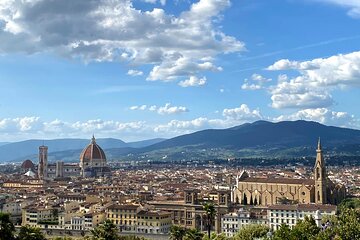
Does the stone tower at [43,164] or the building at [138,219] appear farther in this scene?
the stone tower at [43,164]

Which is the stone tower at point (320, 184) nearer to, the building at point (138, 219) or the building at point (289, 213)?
the building at point (289, 213)

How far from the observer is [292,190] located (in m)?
83.8

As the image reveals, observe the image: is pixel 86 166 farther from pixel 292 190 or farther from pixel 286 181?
pixel 292 190

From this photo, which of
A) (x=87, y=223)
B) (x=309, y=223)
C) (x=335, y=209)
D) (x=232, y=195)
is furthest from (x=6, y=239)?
(x=232, y=195)

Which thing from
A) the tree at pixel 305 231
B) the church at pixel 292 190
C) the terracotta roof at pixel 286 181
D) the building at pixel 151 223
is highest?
the terracotta roof at pixel 286 181

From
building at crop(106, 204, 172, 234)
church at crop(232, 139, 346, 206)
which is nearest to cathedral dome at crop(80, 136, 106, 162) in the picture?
church at crop(232, 139, 346, 206)

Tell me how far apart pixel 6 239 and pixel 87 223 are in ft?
64.0

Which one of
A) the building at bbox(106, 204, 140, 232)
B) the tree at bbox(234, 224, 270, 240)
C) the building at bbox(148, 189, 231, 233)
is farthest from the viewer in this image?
the building at bbox(148, 189, 231, 233)

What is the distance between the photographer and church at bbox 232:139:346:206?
3182 inches

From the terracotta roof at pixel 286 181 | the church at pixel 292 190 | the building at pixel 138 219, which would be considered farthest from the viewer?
the terracotta roof at pixel 286 181

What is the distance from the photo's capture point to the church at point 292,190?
8081 cm

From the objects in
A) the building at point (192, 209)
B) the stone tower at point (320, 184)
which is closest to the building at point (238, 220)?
the building at point (192, 209)

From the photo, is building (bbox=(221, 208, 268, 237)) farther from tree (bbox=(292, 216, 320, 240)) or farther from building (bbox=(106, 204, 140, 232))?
tree (bbox=(292, 216, 320, 240))

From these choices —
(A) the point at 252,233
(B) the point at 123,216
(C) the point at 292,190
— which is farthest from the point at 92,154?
(A) the point at 252,233
